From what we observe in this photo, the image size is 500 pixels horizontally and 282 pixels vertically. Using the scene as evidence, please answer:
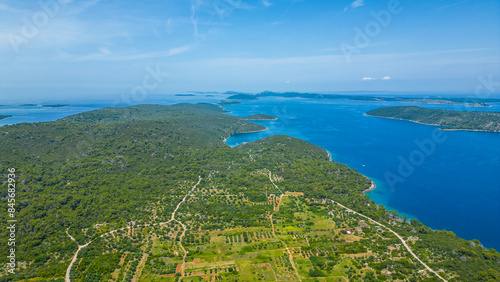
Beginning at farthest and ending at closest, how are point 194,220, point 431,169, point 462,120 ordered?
1. point 462,120
2. point 431,169
3. point 194,220

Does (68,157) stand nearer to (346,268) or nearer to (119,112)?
(346,268)

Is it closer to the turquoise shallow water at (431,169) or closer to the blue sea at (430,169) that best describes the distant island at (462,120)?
the turquoise shallow water at (431,169)

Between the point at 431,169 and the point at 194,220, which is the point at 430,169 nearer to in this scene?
the point at 431,169

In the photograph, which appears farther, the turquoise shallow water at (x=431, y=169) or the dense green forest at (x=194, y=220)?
the turquoise shallow water at (x=431, y=169)

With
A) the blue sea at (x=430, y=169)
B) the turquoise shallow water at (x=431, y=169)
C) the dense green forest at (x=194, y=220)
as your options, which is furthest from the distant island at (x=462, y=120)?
the dense green forest at (x=194, y=220)

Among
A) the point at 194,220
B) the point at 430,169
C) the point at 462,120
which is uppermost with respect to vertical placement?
the point at 462,120

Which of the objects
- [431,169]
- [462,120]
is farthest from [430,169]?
[462,120]

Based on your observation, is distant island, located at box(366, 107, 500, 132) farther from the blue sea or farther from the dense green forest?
the dense green forest
